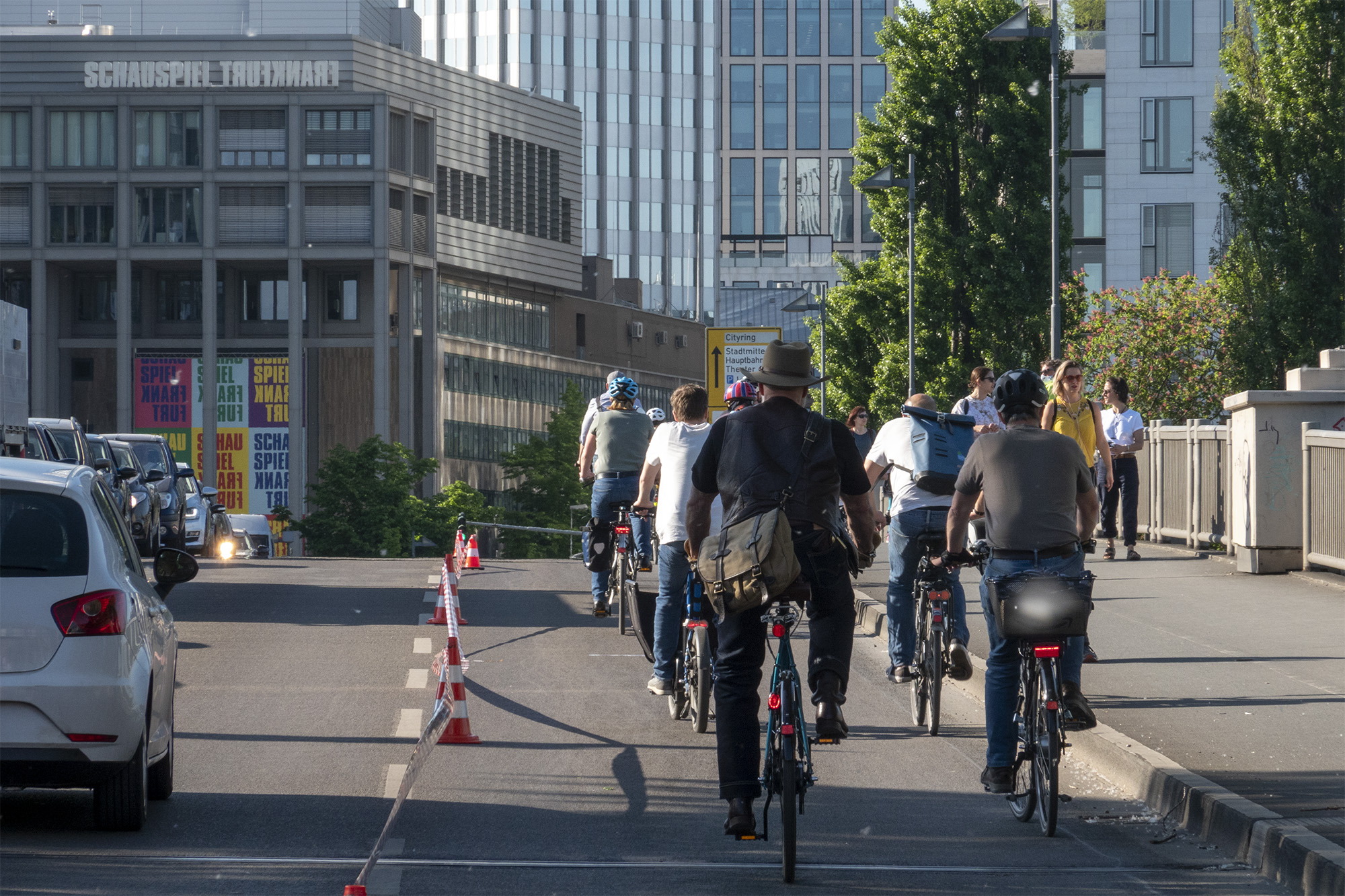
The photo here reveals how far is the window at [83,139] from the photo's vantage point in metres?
71.7

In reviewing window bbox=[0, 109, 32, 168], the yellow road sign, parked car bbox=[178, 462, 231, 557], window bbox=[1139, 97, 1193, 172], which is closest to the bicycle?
the yellow road sign

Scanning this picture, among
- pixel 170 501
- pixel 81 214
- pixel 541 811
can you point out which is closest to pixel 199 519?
pixel 170 501

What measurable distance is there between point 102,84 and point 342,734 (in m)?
66.7

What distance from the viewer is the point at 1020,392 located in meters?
8.09

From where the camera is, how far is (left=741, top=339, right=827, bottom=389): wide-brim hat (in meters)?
6.92

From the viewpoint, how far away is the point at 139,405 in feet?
238

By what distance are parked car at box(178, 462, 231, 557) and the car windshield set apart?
2381cm

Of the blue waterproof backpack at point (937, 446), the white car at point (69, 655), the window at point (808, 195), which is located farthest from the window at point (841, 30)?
the white car at point (69, 655)

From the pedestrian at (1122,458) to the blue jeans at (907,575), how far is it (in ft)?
24.8

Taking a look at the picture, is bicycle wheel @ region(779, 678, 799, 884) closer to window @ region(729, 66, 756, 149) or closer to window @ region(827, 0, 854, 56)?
window @ region(729, 66, 756, 149)

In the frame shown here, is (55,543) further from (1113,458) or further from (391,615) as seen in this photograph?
(1113,458)

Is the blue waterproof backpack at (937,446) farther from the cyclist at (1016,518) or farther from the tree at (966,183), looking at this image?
the tree at (966,183)

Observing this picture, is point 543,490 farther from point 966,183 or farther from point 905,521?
point 905,521

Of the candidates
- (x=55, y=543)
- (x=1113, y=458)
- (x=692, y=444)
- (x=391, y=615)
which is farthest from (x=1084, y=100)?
(x=55, y=543)
